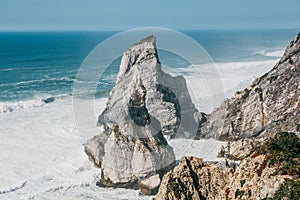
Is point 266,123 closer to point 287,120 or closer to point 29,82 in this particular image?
point 287,120

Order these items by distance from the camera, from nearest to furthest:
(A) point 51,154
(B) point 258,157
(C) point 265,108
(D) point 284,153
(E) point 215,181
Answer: (D) point 284,153 → (B) point 258,157 → (E) point 215,181 → (C) point 265,108 → (A) point 51,154

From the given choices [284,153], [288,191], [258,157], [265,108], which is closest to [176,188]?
[258,157]

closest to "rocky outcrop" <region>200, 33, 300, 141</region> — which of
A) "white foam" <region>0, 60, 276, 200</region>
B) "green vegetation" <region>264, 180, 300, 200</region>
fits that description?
"white foam" <region>0, 60, 276, 200</region>

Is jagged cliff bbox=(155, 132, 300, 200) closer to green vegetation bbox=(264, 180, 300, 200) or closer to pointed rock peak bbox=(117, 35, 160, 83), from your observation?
green vegetation bbox=(264, 180, 300, 200)

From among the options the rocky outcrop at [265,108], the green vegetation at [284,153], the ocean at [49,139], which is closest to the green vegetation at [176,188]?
the green vegetation at [284,153]

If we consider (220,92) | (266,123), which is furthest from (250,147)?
(220,92)

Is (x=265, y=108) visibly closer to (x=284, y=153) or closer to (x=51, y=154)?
(x=51, y=154)
